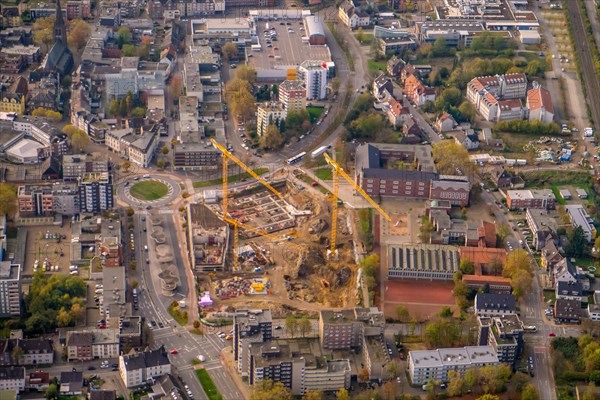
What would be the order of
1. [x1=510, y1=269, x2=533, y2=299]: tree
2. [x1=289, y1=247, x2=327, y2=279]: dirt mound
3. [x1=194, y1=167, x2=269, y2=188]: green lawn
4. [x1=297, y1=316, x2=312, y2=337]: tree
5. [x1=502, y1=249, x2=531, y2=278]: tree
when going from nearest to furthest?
[x1=297, y1=316, x2=312, y2=337]: tree
[x1=510, y1=269, x2=533, y2=299]: tree
[x1=502, y1=249, x2=531, y2=278]: tree
[x1=289, y1=247, x2=327, y2=279]: dirt mound
[x1=194, y1=167, x2=269, y2=188]: green lawn

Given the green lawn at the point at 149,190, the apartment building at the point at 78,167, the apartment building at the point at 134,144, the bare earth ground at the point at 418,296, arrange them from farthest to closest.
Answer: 1. the apartment building at the point at 134,144
2. the green lawn at the point at 149,190
3. the apartment building at the point at 78,167
4. the bare earth ground at the point at 418,296

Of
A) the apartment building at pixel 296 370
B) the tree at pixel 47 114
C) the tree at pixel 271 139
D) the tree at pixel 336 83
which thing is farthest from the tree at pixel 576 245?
the tree at pixel 47 114

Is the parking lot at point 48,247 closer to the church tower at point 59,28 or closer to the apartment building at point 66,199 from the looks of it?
the apartment building at point 66,199

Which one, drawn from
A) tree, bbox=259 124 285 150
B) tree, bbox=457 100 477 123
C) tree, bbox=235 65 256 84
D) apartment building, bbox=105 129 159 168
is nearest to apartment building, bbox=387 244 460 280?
tree, bbox=259 124 285 150

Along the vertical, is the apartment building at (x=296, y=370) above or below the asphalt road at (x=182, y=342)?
above

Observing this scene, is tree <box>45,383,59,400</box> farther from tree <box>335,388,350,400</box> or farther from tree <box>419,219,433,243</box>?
tree <box>419,219,433,243</box>

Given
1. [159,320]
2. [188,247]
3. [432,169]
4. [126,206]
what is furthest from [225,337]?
[432,169]
